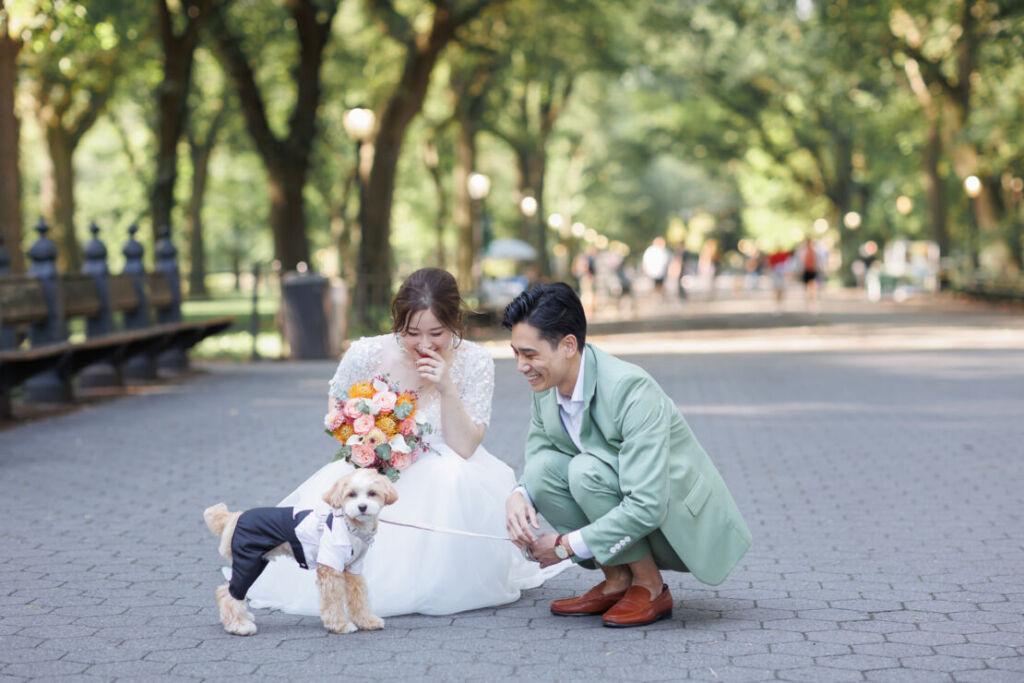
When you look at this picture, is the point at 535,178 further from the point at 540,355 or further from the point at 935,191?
the point at 540,355

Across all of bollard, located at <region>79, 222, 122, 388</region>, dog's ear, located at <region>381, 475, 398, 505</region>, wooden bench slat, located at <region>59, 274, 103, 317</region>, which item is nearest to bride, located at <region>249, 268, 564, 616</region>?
dog's ear, located at <region>381, 475, 398, 505</region>

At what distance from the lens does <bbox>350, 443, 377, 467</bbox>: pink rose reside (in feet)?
17.1

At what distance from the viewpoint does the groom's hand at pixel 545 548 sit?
4992 mm

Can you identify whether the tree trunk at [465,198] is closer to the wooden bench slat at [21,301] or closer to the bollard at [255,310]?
the bollard at [255,310]

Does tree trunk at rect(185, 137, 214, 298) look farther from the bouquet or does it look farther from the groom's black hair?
the groom's black hair

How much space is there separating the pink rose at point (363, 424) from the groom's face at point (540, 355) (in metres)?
0.62

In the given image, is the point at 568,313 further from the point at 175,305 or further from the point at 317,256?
the point at 317,256

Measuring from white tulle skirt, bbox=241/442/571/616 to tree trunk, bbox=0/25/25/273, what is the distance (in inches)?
378

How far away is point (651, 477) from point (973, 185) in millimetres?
32113

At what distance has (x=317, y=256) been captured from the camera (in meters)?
67.2

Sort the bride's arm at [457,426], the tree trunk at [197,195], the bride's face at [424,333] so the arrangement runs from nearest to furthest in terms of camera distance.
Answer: the bride's face at [424,333] < the bride's arm at [457,426] < the tree trunk at [197,195]

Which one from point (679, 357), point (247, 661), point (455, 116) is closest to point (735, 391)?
point (679, 357)

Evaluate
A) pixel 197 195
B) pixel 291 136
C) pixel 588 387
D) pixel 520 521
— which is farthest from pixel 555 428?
pixel 197 195

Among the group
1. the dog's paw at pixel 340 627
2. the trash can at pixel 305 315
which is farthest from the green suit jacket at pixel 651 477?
the trash can at pixel 305 315
